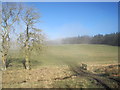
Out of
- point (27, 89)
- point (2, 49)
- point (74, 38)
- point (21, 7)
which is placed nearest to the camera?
point (27, 89)

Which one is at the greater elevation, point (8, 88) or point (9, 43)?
point (9, 43)

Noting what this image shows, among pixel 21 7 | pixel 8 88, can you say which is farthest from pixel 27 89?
pixel 21 7

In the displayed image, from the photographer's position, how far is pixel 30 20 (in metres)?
20.3

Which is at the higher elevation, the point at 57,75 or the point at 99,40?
the point at 99,40

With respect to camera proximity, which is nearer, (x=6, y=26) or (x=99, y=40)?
(x=6, y=26)

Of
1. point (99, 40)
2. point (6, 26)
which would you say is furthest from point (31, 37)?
point (99, 40)

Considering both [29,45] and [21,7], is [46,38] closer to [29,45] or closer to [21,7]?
[29,45]

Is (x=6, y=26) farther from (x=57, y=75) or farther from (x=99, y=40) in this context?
(x=99, y=40)

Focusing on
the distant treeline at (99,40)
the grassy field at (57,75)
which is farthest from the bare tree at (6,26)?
the distant treeline at (99,40)

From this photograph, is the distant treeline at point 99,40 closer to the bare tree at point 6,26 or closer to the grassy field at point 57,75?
the grassy field at point 57,75

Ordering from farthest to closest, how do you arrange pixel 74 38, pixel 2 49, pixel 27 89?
1. pixel 74 38
2. pixel 2 49
3. pixel 27 89

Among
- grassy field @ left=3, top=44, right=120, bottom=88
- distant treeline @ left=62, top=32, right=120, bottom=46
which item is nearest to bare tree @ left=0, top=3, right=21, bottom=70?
grassy field @ left=3, top=44, right=120, bottom=88

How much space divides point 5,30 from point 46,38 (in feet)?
23.5

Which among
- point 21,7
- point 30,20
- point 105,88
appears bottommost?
point 105,88
